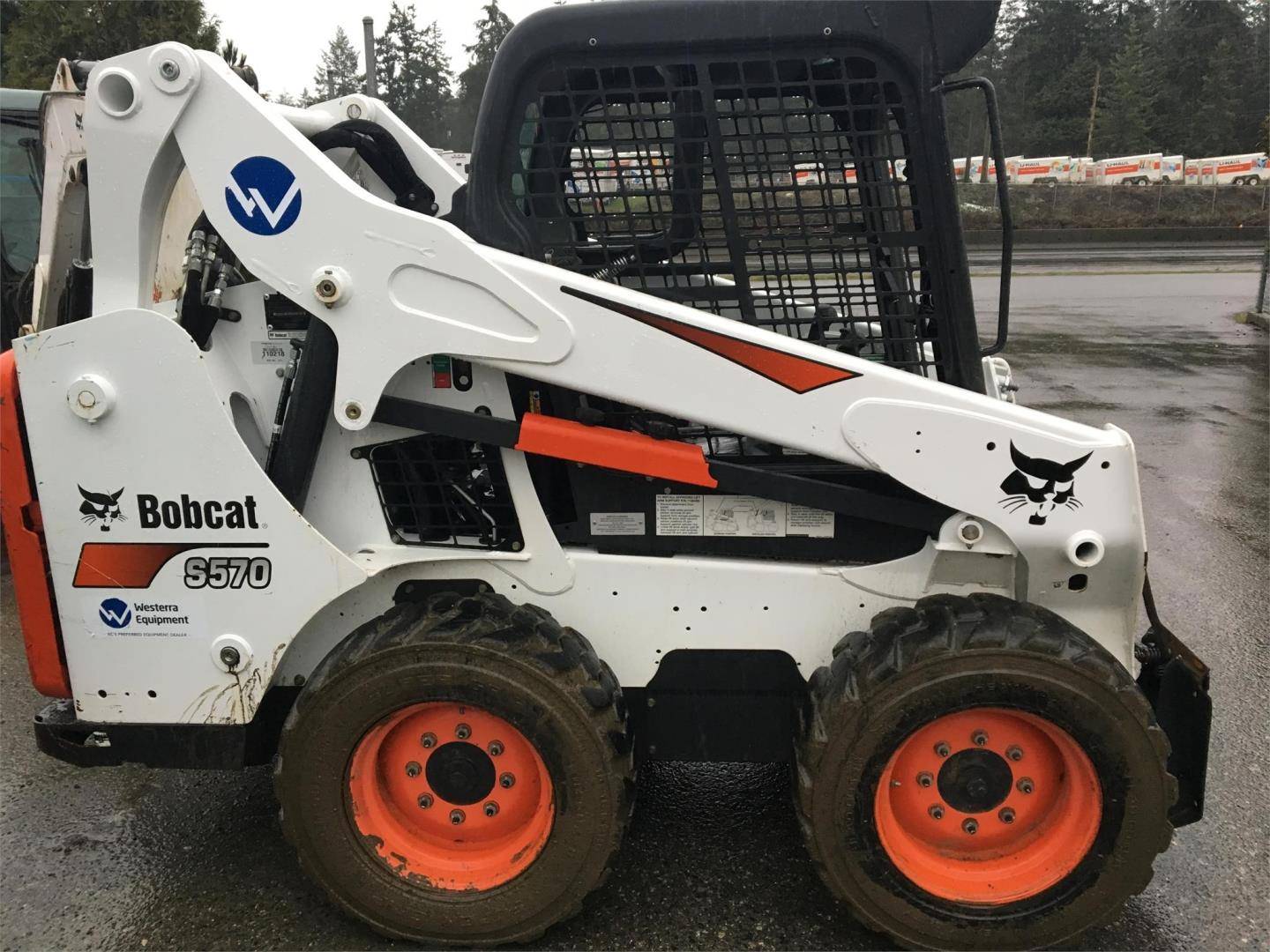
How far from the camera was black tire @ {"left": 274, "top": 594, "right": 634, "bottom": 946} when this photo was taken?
2445 millimetres

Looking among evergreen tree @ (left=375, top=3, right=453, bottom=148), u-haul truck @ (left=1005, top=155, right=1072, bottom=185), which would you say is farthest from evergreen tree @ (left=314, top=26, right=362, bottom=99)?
u-haul truck @ (left=1005, top=155, right=1072, bottom=185)

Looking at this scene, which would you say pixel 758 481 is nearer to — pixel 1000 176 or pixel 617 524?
pixel 617 524

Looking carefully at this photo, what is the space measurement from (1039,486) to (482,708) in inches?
58.6

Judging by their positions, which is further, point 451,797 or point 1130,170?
point 1130,170

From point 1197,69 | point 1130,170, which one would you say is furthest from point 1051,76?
point 1130,170

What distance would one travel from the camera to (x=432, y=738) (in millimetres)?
2617

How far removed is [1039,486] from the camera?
2414mm

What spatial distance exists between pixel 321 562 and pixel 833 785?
4.65ft

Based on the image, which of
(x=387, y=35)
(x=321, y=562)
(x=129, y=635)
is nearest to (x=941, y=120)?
(x=321, y=562)

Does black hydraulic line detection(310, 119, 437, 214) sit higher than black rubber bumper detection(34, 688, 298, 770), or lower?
higher

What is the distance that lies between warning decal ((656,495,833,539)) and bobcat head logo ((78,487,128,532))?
4.62 ft

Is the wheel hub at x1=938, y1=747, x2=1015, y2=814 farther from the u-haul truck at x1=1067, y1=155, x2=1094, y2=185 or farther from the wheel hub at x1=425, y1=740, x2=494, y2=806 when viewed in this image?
the u-haul truck at x1=1067, y1=155, x2=1094, y2=185

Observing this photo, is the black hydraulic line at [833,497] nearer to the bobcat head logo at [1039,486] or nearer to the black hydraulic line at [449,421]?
the bobcat head logo at [1039,486]

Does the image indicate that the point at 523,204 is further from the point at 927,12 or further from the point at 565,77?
the point at 927,12
